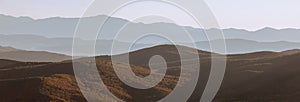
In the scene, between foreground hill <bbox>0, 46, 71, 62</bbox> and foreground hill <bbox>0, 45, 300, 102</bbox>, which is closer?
foreground hill <bbox>0, 45, 300, 102</bbox>

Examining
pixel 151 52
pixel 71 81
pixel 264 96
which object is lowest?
pixel 264 96

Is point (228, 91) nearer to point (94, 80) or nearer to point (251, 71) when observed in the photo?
point (251, 71)

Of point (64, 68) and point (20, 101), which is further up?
point (64, 68)

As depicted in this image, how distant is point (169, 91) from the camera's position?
48.7 m

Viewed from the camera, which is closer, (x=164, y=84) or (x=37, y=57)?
(x=164, y=84)

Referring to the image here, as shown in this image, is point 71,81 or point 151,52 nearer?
point 71,81

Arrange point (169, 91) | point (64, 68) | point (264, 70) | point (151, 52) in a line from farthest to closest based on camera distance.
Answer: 1. point (151, 52)
2. point (264, 70)
3. point (64, 68)
4. point (169, 91)

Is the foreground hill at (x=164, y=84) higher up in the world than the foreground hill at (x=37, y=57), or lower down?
lower down

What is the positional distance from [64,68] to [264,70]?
27.4 m

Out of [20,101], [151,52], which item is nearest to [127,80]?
[20,101]

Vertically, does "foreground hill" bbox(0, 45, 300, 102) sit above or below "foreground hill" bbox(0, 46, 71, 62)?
below

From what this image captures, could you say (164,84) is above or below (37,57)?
below

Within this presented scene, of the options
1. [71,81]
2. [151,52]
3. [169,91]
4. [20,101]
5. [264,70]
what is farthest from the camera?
[151,52]

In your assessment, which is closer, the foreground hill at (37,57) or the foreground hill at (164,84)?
the foreground hill at (164,84)
